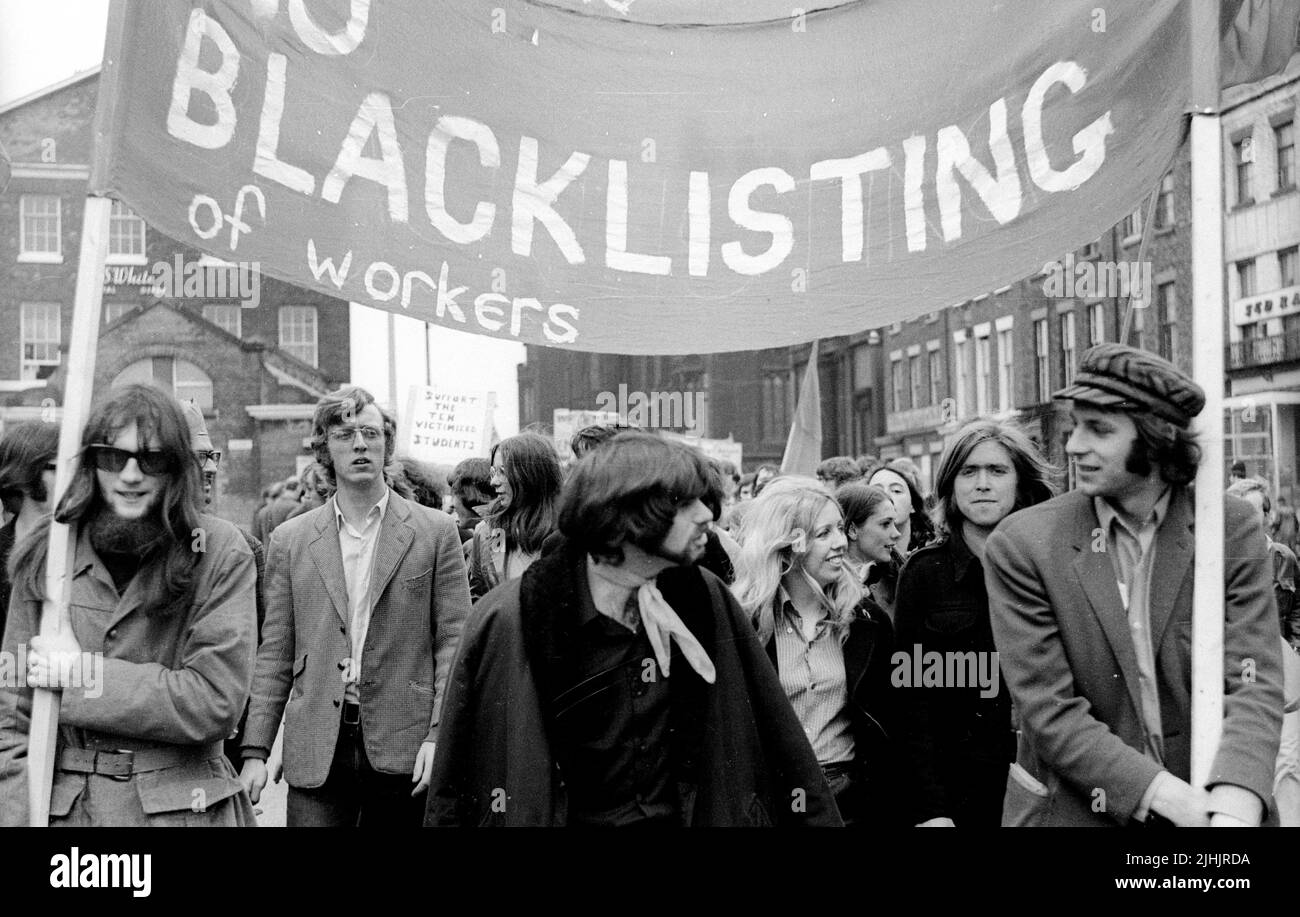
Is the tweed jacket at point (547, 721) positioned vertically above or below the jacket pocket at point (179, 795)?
above

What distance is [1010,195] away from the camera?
4543 mm

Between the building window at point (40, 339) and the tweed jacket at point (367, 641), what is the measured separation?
29979 mm

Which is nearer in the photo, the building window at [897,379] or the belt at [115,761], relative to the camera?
the belt at [115,761]

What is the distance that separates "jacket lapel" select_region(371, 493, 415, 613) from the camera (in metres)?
5.50

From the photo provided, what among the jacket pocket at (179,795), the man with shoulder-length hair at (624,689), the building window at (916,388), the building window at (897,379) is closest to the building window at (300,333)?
the building window at (897,379)

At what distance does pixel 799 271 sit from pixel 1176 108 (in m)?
1.06

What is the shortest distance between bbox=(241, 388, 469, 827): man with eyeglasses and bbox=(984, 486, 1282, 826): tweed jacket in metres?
2.12

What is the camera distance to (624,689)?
3600mm

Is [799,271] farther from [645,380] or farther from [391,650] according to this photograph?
[391,650]

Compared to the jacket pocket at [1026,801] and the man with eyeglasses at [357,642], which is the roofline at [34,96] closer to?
the man with eyeglasses at [357,642]

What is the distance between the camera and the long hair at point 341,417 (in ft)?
18.7

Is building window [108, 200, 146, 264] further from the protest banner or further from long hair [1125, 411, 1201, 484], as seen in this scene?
long hair [1125, 411, 1201, 484]

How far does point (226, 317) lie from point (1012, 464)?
164 ft

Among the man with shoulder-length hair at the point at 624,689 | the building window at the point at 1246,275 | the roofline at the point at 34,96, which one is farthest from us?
the building window at the point at 1246,275
